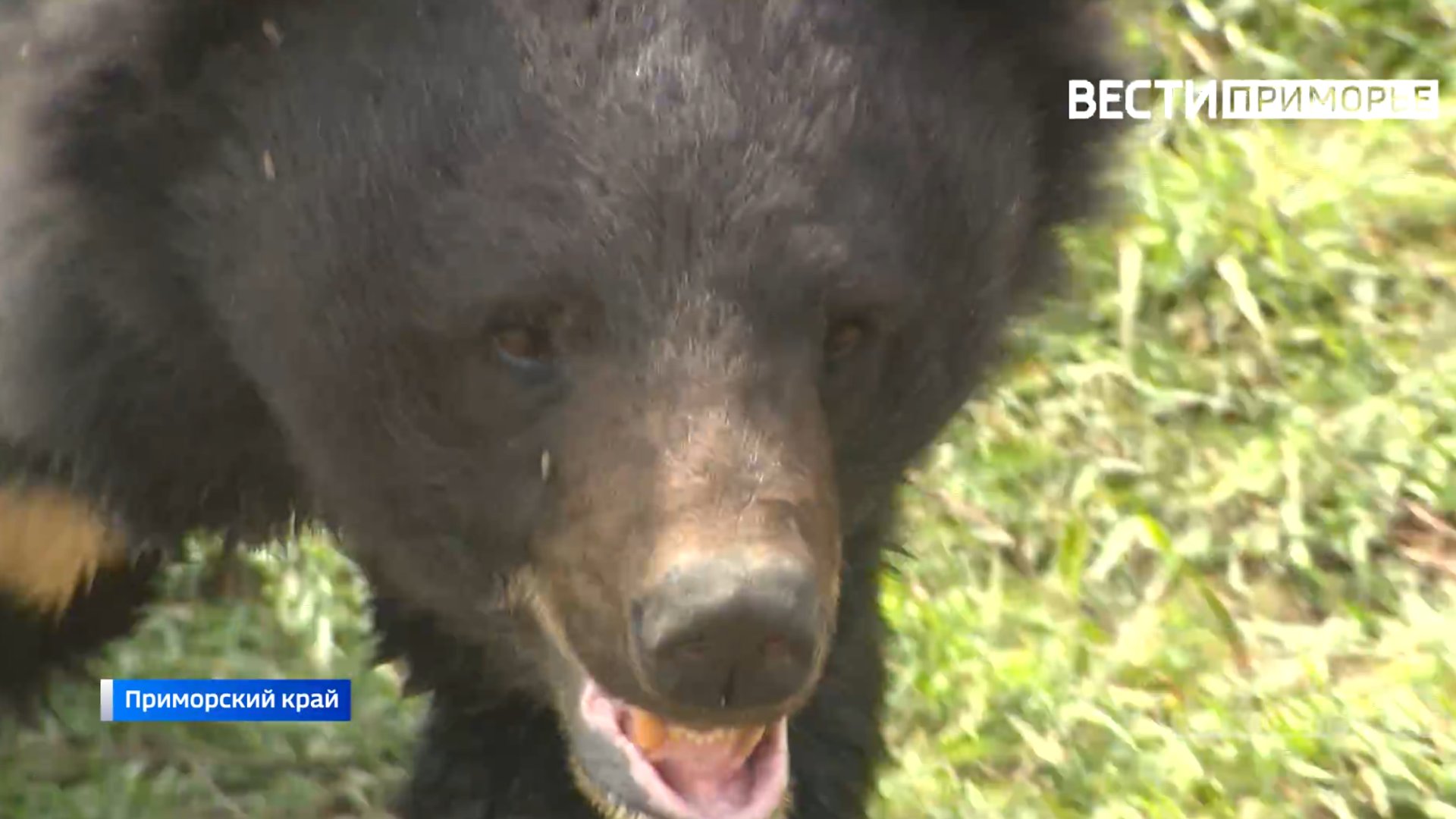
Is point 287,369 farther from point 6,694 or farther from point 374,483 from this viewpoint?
point 6,694

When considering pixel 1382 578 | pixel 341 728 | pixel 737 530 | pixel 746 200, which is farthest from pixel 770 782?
pixel 1382 578

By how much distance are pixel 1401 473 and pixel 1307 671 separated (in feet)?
1.67

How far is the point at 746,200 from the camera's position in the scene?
1794mm

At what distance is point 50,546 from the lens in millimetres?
2756

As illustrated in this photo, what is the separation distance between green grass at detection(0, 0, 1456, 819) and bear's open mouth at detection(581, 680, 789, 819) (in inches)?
27.5

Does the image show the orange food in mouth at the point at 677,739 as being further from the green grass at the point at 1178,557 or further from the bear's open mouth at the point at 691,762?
the green grass at the point at 1178,557

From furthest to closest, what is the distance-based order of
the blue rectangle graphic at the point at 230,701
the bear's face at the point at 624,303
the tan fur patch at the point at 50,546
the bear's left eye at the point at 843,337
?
the blue rectangle graphic at the point at 230,701, the tan fur patch at the point at 50,546, the bear's left eye at the point at 843,337, the bear's face at the point at 624,303

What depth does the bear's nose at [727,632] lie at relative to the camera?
165cm

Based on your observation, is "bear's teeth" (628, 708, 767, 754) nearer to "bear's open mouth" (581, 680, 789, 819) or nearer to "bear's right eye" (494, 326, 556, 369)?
"bear's open mouth" (581, 680, 789, 819)

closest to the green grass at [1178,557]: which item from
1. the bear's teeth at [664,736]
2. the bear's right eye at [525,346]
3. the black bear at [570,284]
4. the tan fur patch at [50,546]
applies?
the tan fur patch at [50,546]

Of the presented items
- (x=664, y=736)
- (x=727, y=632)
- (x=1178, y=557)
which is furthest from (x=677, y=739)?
(x=1178, y=557)

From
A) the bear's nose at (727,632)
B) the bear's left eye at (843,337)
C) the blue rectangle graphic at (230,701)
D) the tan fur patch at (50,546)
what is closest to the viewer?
the bear's nose at (727,632)

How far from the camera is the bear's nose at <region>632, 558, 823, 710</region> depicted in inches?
65.1

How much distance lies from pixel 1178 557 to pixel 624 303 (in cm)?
188
